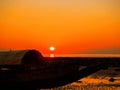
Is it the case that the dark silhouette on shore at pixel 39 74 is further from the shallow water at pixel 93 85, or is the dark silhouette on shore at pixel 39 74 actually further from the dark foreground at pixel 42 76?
the shallow water at pixel 93 85

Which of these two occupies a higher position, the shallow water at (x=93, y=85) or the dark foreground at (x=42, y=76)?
the dark foreground at (x=42, y=76)

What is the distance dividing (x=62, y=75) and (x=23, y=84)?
11.5ft

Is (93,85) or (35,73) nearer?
(35,73)

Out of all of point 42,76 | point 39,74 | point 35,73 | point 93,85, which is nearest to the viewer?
point 35,73

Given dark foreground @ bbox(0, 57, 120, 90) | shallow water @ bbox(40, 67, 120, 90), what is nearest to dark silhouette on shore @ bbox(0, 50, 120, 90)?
dark foreground @ bbox(0, 57, 120, 90)

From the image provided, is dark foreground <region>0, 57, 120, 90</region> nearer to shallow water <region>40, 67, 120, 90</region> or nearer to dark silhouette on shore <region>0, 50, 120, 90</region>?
dark silhouette on shore <region>0, 50, 120, 90</region>

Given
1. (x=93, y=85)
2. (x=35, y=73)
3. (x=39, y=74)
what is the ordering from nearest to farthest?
1. (x=35, y=73)
2. (x=39, y=74)
3. (x=93, y=85)

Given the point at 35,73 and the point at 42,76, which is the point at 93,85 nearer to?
the point at 42,76

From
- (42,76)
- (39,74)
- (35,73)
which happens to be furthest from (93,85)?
(35,73)

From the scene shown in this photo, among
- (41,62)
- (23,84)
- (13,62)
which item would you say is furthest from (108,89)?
(23,84)

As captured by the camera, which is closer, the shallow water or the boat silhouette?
the boat silhouette

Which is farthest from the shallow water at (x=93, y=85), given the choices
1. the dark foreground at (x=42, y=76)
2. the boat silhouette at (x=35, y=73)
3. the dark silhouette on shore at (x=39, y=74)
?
the dark foreground at (x=42, y=76)

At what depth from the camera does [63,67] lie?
30.5 meters

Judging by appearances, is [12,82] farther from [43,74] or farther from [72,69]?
[72,69]
